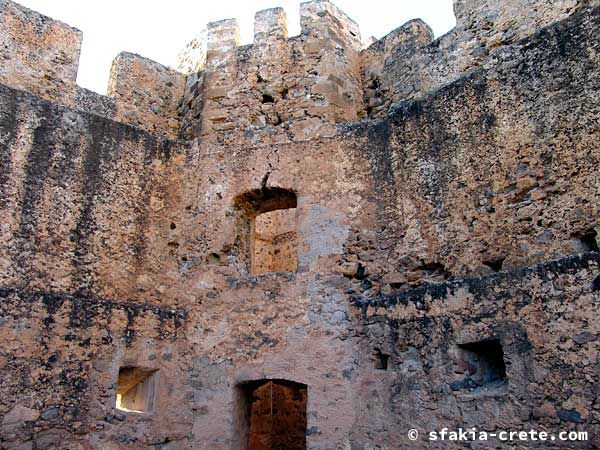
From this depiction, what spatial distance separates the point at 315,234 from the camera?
21.9ft

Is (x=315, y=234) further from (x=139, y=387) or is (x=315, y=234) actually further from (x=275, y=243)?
(x=275, y=243)

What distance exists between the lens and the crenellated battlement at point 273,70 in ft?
23.6

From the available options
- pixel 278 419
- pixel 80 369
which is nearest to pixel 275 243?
pixel 278 419

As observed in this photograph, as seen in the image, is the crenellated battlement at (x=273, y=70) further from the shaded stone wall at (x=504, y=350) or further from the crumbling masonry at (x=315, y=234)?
the shaded stone wall at (x=504, y=350)

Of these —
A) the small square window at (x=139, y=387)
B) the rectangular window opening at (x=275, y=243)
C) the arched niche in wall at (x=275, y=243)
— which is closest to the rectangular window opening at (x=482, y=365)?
the small square window at (x=139, y=387)

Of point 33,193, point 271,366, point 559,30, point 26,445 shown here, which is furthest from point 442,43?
point 26,445

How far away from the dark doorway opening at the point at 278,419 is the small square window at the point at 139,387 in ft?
9.77

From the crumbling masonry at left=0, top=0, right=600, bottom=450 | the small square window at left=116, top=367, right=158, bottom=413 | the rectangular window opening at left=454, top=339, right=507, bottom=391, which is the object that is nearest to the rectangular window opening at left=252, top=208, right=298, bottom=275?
the crumbling masonry at left=0, top=0, right=600, bottom=450

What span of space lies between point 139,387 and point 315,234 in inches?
101

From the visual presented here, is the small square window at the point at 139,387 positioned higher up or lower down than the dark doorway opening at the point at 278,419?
higher up

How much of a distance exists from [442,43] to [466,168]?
2195mm

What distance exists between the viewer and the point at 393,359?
557 centimetres

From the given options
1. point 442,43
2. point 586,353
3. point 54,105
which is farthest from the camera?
point 442,43

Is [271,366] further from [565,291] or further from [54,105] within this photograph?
[54,105]
